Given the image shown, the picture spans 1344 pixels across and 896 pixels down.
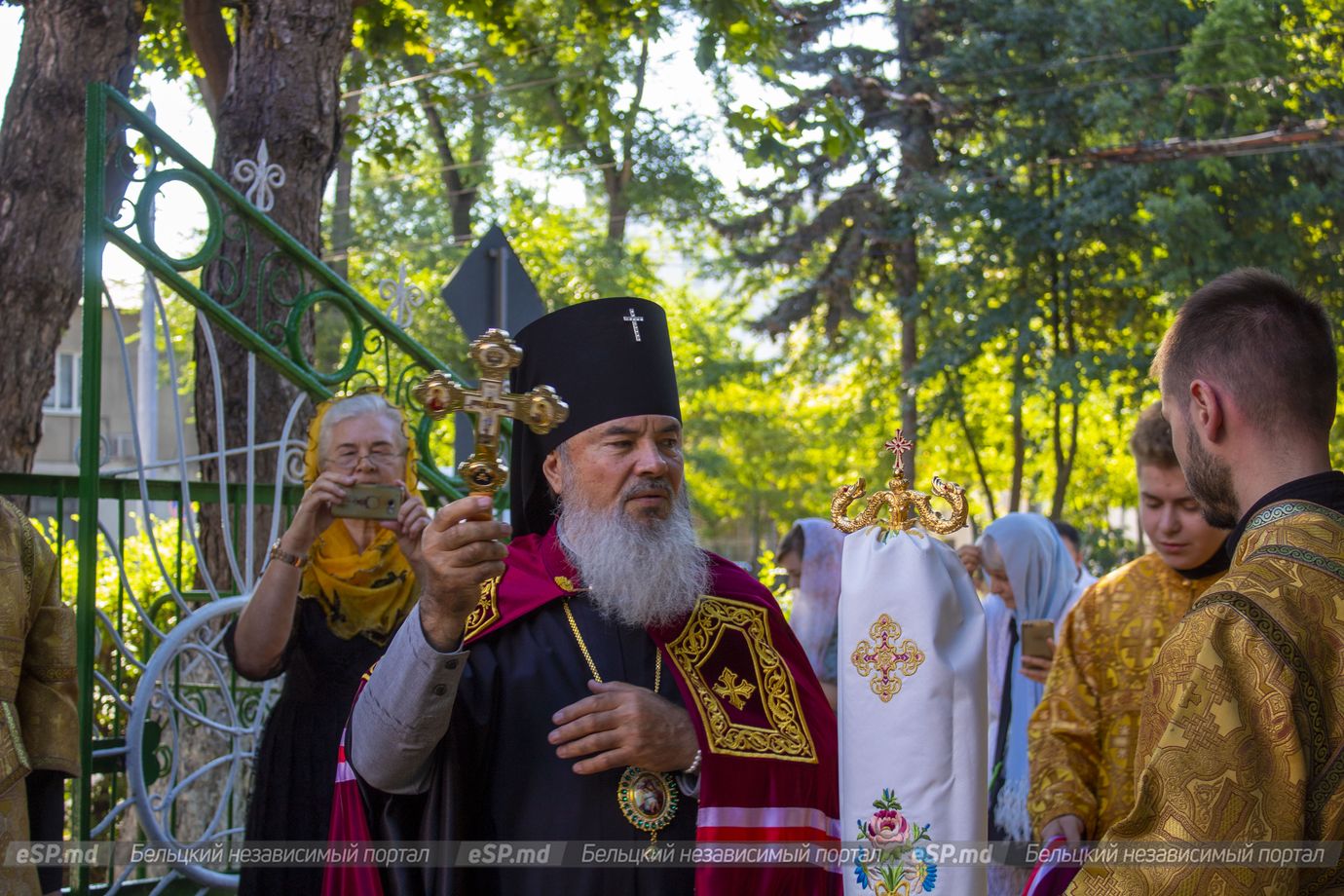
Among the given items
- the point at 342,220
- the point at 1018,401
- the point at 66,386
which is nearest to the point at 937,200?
the point at 1018,401

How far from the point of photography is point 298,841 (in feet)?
12.7

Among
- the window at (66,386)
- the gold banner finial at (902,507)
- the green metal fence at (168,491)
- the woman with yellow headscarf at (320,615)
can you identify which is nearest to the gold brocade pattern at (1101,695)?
the gold banner finial at (902,507)

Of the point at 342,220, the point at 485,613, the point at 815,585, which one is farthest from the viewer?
the point at 342,220

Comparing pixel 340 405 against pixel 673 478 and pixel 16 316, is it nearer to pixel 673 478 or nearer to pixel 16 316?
pixel 673 478

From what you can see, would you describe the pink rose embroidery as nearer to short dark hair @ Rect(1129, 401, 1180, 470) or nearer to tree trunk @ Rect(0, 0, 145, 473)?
short dark hair @ Rect(1129, 401, 1180, 470)

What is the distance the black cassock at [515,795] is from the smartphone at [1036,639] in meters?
2.06

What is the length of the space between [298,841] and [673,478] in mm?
1624

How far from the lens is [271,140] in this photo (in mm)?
6395

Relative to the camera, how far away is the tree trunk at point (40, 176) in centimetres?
565

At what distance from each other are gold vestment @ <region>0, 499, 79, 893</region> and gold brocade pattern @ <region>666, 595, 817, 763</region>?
1.50 metres

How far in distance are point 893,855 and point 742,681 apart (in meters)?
0.84

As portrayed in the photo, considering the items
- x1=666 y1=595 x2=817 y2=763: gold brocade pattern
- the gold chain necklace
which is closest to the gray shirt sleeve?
the gold chain necklace

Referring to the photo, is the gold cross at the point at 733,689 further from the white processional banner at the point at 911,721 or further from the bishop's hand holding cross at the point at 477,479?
the bishop's hand holding cross at the point at 477,479

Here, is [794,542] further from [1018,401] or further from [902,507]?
[1018,401]
